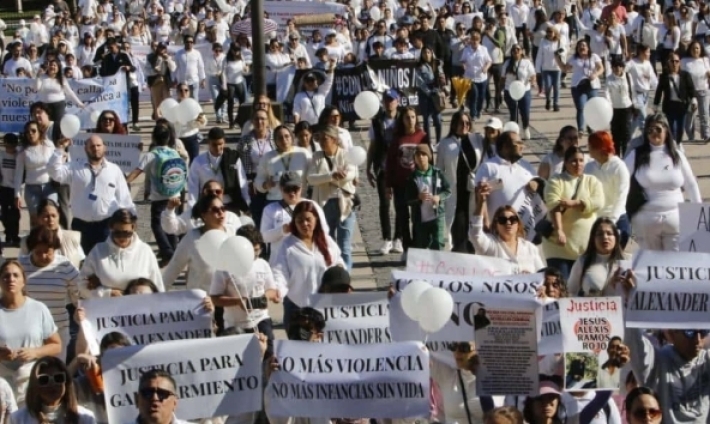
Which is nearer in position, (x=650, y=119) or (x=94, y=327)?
(x=94, y=327)

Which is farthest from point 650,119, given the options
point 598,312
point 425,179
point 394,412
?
point 394,412

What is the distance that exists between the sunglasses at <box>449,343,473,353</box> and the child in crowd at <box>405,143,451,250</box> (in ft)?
13.9

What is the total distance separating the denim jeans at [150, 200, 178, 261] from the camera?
1378 centimetres

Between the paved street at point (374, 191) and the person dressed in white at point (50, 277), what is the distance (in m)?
2.65

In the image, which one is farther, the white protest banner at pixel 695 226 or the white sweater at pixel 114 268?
the white protest banner at pixel 695 226

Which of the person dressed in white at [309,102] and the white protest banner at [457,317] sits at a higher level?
the white protest banner at [457,317]

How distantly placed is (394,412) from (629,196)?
4.34 metres

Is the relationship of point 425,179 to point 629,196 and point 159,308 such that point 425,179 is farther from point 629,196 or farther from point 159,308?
point 159,308

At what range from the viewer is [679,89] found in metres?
18.8

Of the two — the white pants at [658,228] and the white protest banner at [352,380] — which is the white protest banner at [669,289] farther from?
the white pants at [658,228]

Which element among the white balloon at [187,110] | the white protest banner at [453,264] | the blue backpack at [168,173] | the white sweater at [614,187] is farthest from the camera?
the white balloon at [187,110]

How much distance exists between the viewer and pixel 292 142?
13164 mm

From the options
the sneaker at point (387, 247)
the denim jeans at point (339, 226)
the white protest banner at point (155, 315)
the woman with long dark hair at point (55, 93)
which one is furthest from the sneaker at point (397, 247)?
the woman with long dark hair at point (55, 93)

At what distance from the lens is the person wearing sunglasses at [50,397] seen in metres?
7.50
